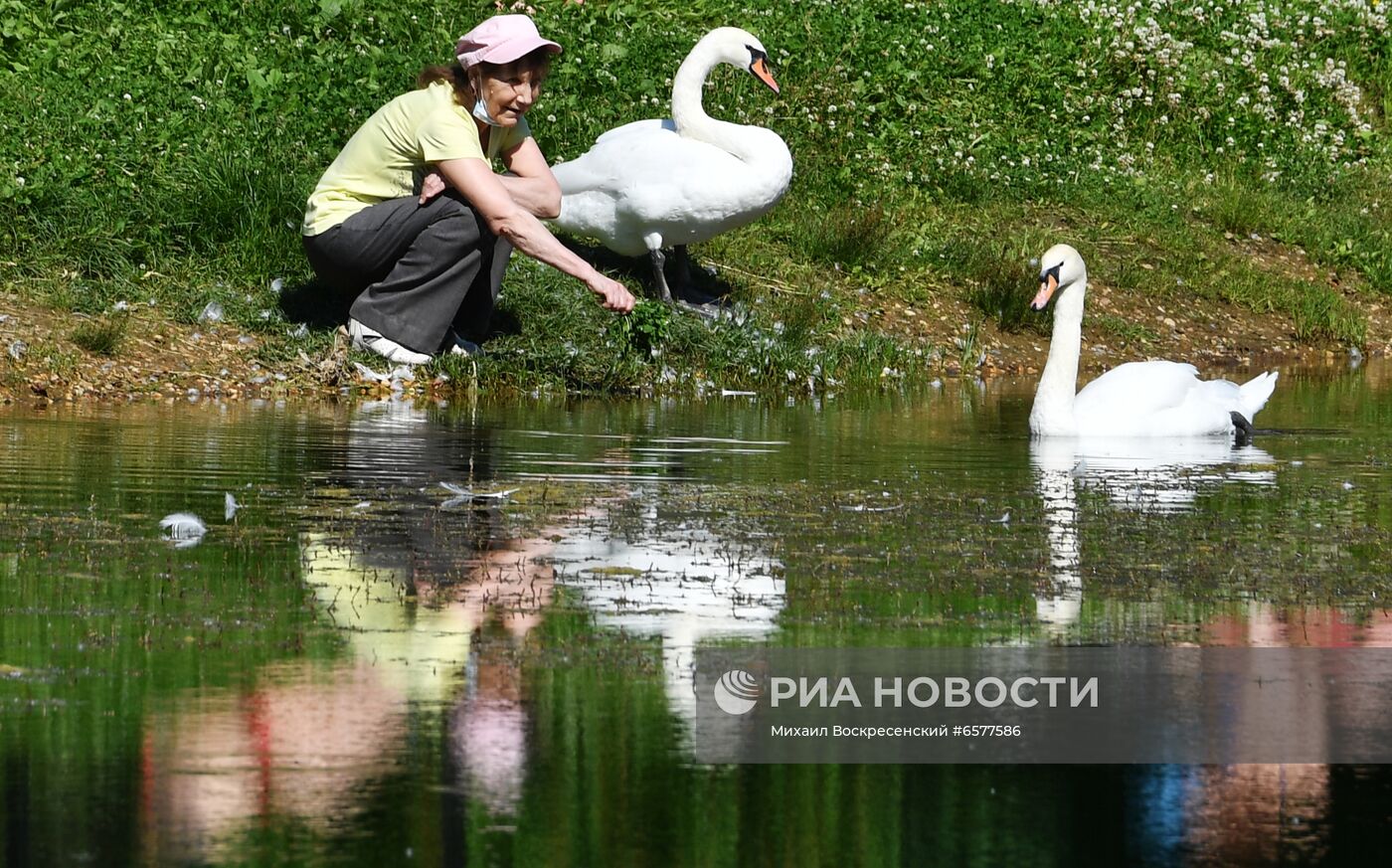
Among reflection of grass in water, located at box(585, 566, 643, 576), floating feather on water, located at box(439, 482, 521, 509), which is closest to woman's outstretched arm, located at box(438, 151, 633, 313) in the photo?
floating feather on water, located at box(439, 482, 521, 509)

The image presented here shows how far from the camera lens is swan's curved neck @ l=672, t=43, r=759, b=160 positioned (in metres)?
12.9

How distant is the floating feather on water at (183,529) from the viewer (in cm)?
652

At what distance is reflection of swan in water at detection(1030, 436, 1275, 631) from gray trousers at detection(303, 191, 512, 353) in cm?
315

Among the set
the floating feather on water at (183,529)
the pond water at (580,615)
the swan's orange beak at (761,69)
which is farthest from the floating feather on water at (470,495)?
the swan's orange beak at (761,69)

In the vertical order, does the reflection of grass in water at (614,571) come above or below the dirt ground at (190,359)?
below

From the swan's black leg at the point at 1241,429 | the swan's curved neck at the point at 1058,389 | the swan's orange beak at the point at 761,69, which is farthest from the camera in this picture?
the swan's orange beak at the point at 761,69

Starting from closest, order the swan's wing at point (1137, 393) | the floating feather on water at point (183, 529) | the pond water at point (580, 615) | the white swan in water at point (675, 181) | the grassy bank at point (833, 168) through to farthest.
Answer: the pond water at point (580, 615), the floating feather on water at point (183, 529), the swan's wing at point (1137, 393), the grassy bank at point (833, 168), the white swan in water at point (675, 181)

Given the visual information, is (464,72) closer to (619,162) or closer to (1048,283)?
(619,162)

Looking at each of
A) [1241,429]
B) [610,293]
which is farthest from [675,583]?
[1241,429]

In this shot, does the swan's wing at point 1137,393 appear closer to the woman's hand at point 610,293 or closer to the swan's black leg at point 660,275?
the woman's hand at point 610,293

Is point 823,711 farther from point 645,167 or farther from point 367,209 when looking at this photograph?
point 645,167

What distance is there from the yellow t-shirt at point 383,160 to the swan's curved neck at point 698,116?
198 centimetres

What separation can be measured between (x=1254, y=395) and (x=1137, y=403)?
3.23ft

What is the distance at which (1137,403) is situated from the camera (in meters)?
10.6
